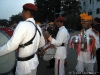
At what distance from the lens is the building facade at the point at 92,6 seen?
42.7 metres

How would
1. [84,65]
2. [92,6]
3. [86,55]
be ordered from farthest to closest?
[92,6]
[84,65]
[86,55]

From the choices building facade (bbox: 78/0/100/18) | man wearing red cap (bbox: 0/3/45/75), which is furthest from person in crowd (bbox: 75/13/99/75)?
building facade (bbox: 78/0/100/18)

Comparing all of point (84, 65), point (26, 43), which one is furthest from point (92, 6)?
point (26, 43)

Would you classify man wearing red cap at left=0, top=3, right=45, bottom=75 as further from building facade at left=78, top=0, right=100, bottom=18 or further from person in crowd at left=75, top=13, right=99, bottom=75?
building facade at left=78, top=0, right=100, bottom=18

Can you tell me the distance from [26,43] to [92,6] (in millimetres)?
44442

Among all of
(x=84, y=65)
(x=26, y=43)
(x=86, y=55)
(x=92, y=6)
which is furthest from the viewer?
(x=92, y=6)

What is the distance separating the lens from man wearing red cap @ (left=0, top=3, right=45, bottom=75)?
2588 mm

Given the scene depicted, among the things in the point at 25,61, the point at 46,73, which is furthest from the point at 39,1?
the point at 25,61

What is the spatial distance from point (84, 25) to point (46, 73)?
8.47 feet

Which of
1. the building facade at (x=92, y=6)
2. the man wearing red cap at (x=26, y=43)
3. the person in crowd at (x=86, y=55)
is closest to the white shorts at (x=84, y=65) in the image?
the person in crowd at (x=86, y=55)

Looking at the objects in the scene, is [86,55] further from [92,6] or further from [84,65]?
[92,6]

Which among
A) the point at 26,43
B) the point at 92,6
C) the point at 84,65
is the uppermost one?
the point at 26,43

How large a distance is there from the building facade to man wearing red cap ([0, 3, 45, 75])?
1605 inches

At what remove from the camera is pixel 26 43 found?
2.76 metres
